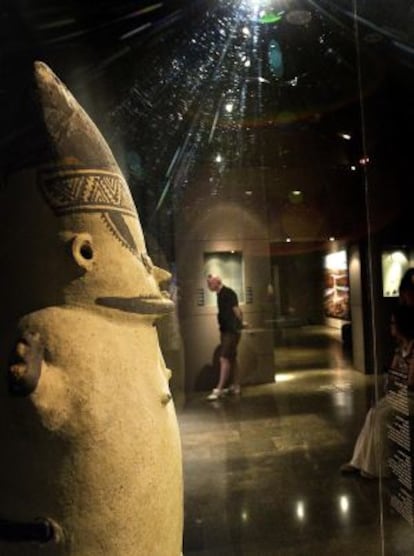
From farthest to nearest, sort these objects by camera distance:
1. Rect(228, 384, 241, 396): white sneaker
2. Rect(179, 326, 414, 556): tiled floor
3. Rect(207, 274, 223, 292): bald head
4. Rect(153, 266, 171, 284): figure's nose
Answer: Rect(228, 384, 241, 396): white sneaker < Rect(207, 274, 223, 292): bald head < Rect(179, 326, 414, 556): tiled floor < Rect(153, 266, 171, 284): figure's nose

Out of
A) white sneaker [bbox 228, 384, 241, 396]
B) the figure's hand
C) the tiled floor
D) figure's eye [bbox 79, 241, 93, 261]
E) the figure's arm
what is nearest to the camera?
the figure's hand

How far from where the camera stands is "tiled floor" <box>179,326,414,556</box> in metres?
1.88

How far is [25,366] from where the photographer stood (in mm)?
807

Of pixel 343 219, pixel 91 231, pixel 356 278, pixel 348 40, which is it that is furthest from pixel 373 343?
pixel 91 231

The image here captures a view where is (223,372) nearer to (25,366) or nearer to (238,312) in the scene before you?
(238,312)

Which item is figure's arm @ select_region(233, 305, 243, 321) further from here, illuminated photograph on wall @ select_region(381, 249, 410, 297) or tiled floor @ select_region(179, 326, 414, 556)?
illuminated photograph on wall @ select_region(381, 249, 410, 297)

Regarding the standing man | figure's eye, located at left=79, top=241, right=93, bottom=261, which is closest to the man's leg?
the standing man

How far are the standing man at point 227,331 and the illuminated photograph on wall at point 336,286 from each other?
1.50ft

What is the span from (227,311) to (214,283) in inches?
6.6

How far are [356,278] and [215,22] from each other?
58.0 inches

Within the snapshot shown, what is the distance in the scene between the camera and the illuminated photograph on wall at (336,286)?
253 cm

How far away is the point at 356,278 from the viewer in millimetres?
2742

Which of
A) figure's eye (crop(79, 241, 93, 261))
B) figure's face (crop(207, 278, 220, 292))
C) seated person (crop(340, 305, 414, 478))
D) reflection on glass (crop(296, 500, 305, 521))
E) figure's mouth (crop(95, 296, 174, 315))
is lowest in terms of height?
reflection on glass (crop(296, 500, 305, 521))

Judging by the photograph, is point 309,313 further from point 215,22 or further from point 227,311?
point 215,22
